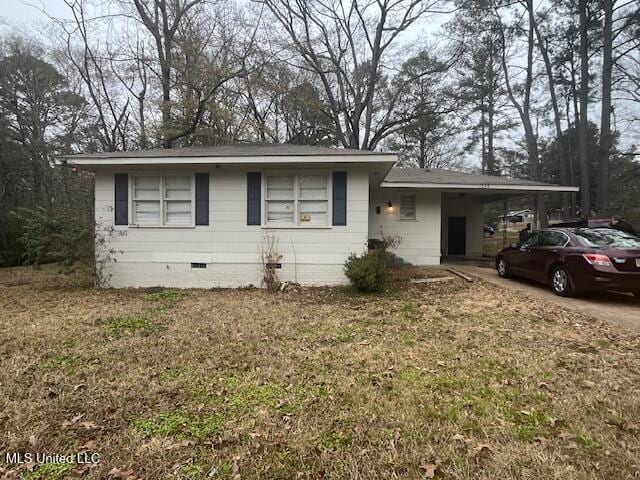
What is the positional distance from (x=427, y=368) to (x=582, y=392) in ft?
4.29

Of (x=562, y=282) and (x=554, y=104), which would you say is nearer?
(x=562, y=282)

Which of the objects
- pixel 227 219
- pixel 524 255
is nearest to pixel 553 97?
pixel 524 255

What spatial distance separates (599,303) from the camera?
21.5ft

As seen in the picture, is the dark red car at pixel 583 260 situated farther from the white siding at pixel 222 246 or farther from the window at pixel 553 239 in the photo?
the white siding at pixel 222 246

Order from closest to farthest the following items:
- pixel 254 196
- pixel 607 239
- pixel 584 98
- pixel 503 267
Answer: pixel 607 239, pixel 254 196, pixel 503 267, pixel 584 98

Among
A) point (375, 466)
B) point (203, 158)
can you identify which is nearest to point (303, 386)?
point (375, 466)

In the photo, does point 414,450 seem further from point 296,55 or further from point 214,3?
point 296,55

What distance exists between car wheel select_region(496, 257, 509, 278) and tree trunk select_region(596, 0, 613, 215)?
34.9 feet

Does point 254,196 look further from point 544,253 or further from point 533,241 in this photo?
point 533,241

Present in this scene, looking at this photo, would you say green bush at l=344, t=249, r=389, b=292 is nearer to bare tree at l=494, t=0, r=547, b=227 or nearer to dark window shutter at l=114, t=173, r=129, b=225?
dark window shutter at l=114, t=173, r=129, b=225

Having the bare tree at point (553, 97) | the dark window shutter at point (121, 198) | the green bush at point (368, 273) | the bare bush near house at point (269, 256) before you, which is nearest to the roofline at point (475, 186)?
the green bush at point (368, 273)

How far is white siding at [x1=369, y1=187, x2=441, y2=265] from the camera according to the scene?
473 inches

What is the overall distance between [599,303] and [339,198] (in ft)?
18.0

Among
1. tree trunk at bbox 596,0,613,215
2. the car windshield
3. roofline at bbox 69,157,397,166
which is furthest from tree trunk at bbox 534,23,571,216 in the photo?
roofline at bbox 69,157,397,166
